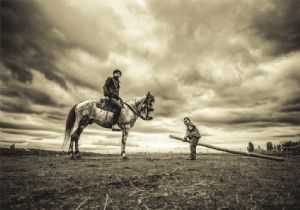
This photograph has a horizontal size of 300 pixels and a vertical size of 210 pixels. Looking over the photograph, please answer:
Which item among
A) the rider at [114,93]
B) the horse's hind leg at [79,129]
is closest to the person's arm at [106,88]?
the rider at [114,93]

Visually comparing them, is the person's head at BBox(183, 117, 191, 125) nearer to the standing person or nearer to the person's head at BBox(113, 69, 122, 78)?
the standing person

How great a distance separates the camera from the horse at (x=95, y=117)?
9.56 metres

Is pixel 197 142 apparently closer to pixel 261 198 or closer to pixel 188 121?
pixel 188 121

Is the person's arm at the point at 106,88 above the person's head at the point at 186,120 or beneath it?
above

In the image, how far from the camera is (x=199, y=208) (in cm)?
248

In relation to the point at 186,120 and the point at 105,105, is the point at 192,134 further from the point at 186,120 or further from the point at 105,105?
the point at 105,105

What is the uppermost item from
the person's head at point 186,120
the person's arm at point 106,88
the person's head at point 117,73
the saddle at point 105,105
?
the person's head at point 117,73

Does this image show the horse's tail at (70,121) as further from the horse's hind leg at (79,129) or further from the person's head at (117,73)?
the person's head at (117,73)

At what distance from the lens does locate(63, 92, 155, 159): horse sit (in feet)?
31.4

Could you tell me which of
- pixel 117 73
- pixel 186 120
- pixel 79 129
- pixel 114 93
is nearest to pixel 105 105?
pixel 114 93

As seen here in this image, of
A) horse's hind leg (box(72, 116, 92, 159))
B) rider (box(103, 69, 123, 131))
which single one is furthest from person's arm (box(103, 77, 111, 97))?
horse's hind leg (box(72, 116, 92, 159))

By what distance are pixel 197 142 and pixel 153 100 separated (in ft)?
11.9

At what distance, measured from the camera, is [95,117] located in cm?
976

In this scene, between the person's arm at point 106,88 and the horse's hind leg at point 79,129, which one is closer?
the horse's hind leg at point 79,129
